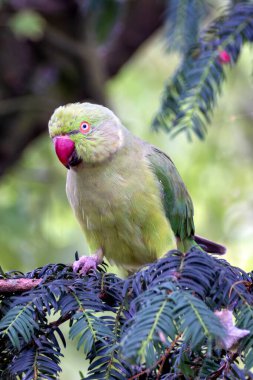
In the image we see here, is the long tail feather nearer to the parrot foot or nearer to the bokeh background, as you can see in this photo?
the parrot foot

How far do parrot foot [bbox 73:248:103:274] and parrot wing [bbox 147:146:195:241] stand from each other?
1.31 feet

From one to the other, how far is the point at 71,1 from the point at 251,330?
13.9 ft

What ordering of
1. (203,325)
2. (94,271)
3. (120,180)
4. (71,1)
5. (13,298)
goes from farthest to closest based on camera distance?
(71,1) → (120,180) → (94,271) → (13,298) → (203,325)

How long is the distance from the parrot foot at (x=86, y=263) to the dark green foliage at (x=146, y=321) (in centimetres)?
28

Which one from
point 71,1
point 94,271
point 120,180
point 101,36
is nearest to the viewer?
point 94,271

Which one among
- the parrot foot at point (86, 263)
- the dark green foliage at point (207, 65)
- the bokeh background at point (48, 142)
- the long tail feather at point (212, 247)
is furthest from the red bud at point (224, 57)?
the bokeh background at point (48, 142)

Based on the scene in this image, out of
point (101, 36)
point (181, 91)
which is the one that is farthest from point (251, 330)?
point (101, 36)

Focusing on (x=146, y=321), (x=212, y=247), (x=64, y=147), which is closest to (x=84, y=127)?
(x=64, y=147)

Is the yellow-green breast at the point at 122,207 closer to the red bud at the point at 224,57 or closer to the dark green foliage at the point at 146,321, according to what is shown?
the red bud at the point at 224,57

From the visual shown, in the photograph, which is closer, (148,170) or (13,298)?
(13,298)

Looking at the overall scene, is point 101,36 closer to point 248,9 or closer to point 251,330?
A: point 248,9

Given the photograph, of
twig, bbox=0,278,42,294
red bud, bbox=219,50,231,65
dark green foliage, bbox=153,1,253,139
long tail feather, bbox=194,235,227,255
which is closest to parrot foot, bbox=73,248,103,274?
twig, bbox=0,278,42,294

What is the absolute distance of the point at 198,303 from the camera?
1696 millimetres

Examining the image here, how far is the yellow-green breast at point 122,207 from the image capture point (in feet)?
10.1
